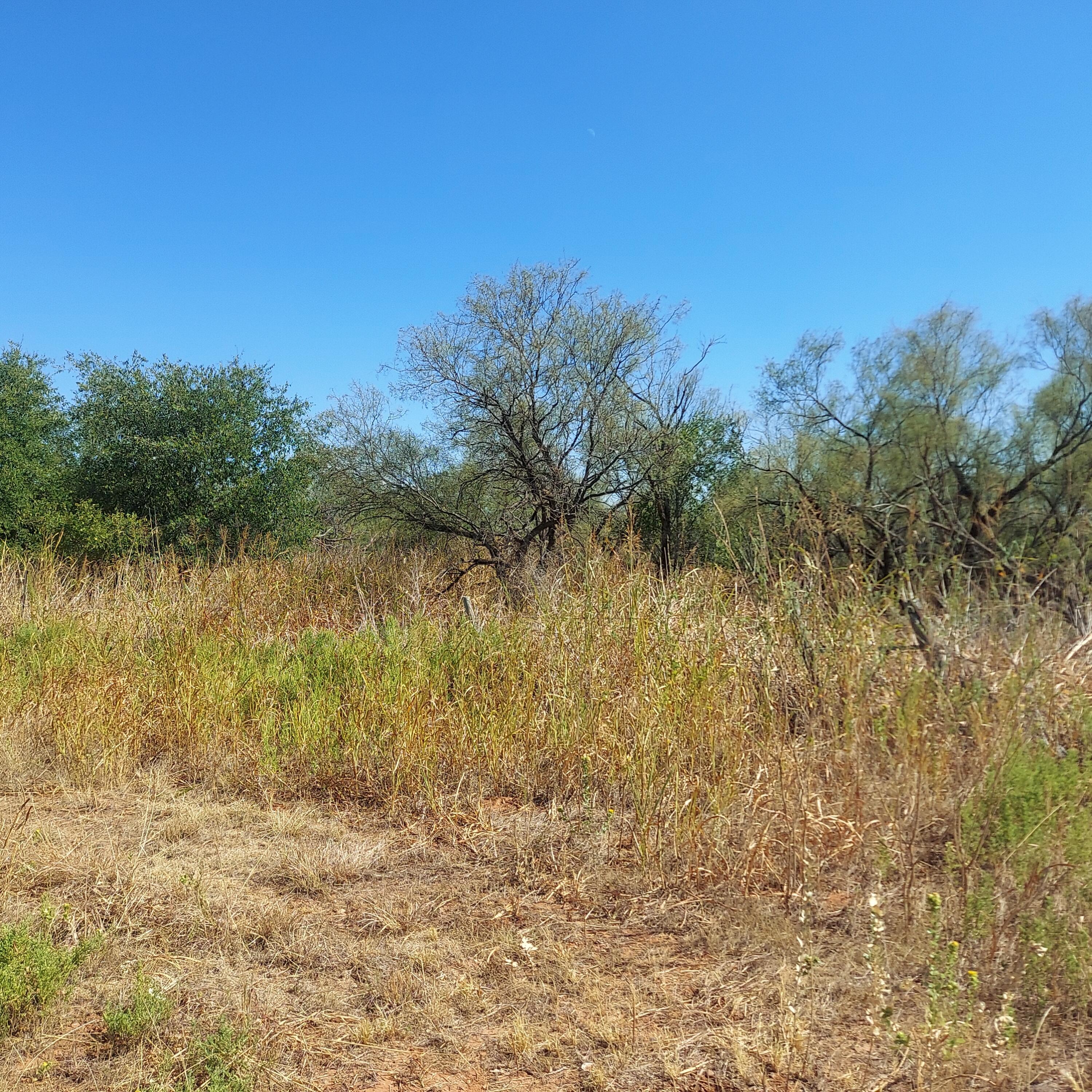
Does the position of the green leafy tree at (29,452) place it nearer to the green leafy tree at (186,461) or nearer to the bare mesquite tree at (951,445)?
the green leafy tree at (186,461)

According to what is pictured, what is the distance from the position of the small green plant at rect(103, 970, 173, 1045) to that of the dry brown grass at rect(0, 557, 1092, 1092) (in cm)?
5

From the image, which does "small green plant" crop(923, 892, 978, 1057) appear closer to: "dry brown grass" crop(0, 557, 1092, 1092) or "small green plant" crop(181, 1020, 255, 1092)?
"dry brown grass" crop(0, 557, 1092, 1092)

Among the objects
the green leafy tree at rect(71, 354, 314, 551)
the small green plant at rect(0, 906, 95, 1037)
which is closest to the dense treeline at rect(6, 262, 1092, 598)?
the green leafy tree at rect(71, 354, 314, 551)

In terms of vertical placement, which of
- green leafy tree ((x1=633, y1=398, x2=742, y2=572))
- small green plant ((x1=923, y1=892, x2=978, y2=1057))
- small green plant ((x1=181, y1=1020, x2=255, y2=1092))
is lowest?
small green plant ((x1=181, y1=1020, x2=255, y2=1092))

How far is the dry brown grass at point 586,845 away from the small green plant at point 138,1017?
5 centimetres

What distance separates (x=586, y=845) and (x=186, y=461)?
1175 centimetres

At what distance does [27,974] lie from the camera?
7.78ft

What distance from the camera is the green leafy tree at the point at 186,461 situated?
13.3 metres

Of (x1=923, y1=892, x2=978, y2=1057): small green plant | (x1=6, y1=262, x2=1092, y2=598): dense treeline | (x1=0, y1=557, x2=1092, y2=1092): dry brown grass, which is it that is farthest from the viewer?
(x1=6, y1=262, x2=1092, y2=598): dense treeline

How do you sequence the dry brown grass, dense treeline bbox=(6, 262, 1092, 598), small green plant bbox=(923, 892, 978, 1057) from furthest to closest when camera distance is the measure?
1. dense treeline bbox=(6, 262, 1092, 598)
2. the dry brown grass
3. small green plant bbox=(923, 892, 978, 1057)

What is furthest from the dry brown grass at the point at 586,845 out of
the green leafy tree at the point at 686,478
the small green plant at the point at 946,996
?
the green leafy tree at the point at 686,478

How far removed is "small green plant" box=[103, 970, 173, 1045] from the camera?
2.25 m

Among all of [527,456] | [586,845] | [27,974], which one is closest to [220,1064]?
[27,974]

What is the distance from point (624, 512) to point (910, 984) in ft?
30.6
